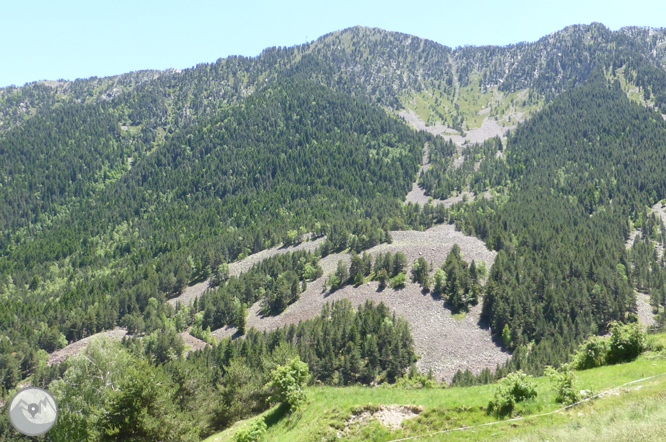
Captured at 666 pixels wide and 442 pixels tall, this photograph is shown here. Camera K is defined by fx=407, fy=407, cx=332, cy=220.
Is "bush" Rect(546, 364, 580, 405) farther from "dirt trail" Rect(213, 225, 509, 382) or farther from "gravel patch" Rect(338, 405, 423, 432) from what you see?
"dirt trail" Rect(213, 225, 509, 382)

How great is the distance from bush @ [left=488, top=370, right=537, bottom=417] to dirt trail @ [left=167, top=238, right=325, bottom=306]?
13526cm

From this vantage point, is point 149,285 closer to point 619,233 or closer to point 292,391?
point 292,391

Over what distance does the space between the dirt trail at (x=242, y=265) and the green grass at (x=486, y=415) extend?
123 meters

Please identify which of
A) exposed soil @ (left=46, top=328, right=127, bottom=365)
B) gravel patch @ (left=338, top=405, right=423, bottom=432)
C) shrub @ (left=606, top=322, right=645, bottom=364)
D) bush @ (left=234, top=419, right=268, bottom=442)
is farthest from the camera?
exposed soil @ (left=46, top=328, right=127, bottom=365)

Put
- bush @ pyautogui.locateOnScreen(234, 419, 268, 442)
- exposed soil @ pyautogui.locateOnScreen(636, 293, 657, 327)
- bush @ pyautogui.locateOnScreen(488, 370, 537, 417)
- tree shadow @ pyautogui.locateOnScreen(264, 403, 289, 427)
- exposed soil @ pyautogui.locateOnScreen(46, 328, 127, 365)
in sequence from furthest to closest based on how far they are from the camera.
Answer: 1. exposed soil @ pyautogui.locateOnScreen(46, 328, 127, 365)
2. exposed soil @ pyautogui.locateOnScreen(636, 293, 657, 327)
3. tree shadow @ pyautogui.locateOnScreen(264, 403, 289, 427)
4. bush @ pyautogui.locateOnScreen(234, 419, 268, 442)
5. bush @ pyautogui.locateOnScreen(488, 370, 537, 417)

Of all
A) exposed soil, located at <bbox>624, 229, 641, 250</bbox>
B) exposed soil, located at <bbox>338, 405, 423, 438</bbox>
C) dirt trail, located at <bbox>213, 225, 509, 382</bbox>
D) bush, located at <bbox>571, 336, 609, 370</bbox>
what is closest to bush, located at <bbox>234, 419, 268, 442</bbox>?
exposed soil, located at <bbox>338, 405, 423, 438</bbox>

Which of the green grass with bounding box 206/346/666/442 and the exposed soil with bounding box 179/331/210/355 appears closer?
the green grass with bounding box 206/346/666/442

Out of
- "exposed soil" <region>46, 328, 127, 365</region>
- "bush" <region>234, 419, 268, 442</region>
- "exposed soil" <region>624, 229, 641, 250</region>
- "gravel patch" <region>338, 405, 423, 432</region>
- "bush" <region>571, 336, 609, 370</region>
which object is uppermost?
"bush" <region>571, 336, 609, 370</region>

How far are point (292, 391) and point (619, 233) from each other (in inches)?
6907

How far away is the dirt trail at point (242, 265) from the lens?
159 m

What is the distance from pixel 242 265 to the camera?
573ft

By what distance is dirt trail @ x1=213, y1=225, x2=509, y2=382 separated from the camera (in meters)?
86.0

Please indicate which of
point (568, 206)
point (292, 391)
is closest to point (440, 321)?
point (292, 391)

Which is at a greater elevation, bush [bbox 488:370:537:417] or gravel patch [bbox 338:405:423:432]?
bush [bbox 488:370:537:417]
